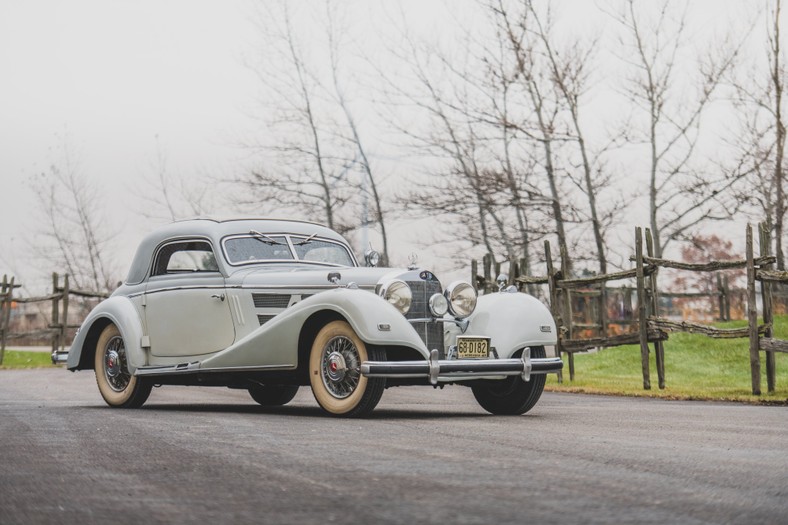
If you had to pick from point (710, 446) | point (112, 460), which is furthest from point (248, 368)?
point (710, 446)

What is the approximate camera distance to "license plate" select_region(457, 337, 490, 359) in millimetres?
10367

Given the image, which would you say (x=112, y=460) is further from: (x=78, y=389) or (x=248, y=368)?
(x=78, y=389)


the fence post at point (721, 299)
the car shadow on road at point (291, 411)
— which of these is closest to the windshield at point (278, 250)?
the car shadow on road at point (291, 411)

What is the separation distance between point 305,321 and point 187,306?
1997 mm

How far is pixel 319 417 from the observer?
1016 centimetres

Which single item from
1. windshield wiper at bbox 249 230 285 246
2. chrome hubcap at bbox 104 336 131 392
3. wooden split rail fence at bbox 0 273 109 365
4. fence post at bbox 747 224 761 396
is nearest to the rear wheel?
chrome hubcap at bbox 104 336 131 392

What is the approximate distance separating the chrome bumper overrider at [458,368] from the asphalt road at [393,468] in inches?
16.3

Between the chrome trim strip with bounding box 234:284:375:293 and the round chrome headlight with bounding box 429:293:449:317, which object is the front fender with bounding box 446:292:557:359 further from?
the chrome trim strip with bounding box 234:284:375:293

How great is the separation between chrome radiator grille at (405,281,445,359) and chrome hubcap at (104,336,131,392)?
3.81 m

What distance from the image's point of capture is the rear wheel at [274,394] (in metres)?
13.4

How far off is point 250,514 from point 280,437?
10.7ft

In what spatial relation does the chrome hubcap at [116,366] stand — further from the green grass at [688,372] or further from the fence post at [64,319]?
the fence post at [64,319]

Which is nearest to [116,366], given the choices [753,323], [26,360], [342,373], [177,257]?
[177,257]

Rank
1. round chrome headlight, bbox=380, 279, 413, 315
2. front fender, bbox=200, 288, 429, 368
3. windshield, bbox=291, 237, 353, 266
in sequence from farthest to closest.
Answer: windshield, bbox=291, 237, 353, 266, round chrome headlight, bbox=380, 279, 413, 315, front fender, bbox=200, 288, 429, 368
